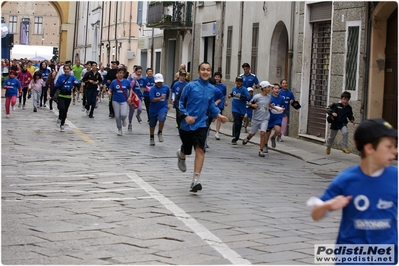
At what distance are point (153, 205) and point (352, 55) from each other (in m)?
9.99

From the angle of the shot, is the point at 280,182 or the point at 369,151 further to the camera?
the point at 280,182

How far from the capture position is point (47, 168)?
511 inches

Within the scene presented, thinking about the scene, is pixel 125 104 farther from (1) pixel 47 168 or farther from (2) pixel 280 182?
(2) pixel 280 182

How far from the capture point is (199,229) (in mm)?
7941

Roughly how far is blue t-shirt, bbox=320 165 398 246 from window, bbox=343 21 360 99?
44.6ft

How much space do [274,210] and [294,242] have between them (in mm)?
1874

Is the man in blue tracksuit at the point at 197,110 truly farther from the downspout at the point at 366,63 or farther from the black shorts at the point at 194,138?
the downspout at the point at 366,63

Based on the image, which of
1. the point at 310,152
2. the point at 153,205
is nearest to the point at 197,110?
the point at 153,205

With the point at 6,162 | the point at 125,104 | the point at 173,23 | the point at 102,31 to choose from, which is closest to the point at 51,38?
the point at 102,31

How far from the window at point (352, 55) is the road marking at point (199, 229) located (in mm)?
8218

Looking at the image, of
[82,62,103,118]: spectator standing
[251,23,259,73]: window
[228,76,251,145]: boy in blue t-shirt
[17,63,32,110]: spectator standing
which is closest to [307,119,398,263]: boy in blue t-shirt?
[228,76,251,145]: boy in blue t-shirt

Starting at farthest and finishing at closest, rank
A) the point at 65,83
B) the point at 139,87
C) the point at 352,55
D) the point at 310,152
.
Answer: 1. the point at 139,87
2. the point at 65,83
3. the point at 352,55
4. the point at 310,152

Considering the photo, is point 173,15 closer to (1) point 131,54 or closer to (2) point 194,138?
(1) point 131,54

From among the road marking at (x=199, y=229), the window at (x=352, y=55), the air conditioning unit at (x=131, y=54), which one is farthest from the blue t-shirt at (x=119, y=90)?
the air conditioning unit at (x=131, y=54)
